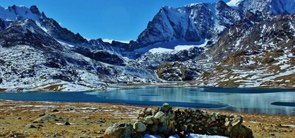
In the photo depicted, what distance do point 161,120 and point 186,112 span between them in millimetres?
3403

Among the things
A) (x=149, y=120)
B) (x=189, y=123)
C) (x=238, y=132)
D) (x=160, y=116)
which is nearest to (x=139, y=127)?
(x=149, y=120)

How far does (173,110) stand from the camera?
3556 cm

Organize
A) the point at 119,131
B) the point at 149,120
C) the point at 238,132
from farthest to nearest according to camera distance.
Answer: the point at 238,132 < the point at 149,120 < the point at 119,131

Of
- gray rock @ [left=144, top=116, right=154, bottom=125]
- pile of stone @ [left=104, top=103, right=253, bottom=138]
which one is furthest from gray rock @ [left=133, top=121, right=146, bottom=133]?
pile of stone @ [left=104, top=103, right=253, bottom=138]

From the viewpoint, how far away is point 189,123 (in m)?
35.2

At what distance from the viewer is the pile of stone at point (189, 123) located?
3322 centimetres

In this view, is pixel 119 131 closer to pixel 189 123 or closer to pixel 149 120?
pixel 149 120

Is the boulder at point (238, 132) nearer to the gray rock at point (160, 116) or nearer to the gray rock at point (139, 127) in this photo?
the gray rock at point (160, 116)

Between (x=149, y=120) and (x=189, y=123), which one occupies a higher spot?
(x=149, y=120)

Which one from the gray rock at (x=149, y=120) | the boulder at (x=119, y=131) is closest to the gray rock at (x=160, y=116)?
the gray rock at (x=149, y=120)

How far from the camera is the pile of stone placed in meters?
33.2

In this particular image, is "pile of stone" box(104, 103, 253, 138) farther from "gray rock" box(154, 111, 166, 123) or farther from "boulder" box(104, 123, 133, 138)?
"boulder" box(104, 123, 133, 138)

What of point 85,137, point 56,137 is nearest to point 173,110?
point 85,137

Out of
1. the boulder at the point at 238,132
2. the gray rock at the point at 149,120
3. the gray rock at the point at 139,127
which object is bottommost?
the boulder at the point at 238,132
